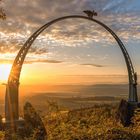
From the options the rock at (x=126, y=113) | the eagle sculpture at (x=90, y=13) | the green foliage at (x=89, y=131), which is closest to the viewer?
the green foliage at (x=89, y=131)

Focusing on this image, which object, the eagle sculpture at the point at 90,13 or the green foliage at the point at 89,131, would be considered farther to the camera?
the eagle sculpture at the point at 90,13

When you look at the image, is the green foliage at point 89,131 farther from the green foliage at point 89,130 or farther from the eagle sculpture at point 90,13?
the eagle sculpture at point 90,13

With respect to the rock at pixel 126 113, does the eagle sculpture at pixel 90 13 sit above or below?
above

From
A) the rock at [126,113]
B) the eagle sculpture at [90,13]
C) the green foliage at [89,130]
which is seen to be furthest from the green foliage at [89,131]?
the eagle sculpture at [90,13]

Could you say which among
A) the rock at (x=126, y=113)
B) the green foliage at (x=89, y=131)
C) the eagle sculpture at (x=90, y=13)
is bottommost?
the green foliage at (x=89, y=131)

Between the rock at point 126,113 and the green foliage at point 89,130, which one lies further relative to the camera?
the rock at point 126,113

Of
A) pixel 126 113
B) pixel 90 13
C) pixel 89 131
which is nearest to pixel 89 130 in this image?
pixel 89 131

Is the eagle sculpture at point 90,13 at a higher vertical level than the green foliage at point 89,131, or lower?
higher

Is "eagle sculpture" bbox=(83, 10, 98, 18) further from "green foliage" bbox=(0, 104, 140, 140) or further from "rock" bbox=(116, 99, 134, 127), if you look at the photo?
"green foliage" bbox=(0, 104, 140, 140)

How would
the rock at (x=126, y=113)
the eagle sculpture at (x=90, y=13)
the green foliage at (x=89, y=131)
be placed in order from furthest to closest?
the eagle sculpture at (x=90, y=13) < the rock at (x=126, y=113) < the green foliage at (x=89, y=131)

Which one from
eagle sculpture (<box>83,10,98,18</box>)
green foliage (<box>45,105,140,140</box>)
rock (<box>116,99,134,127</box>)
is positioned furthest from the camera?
eagle sculpture (<box>83,10,98,18</box>)

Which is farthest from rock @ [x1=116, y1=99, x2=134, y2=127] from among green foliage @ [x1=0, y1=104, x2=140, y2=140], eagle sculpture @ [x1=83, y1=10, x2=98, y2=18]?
eagle sculpture @ [x1=83, y1=10, x2=98, y2=18]

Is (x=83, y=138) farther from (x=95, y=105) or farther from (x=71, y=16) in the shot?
(x=95, y=105)

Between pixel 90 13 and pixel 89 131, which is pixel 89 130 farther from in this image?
pixel 90 13
